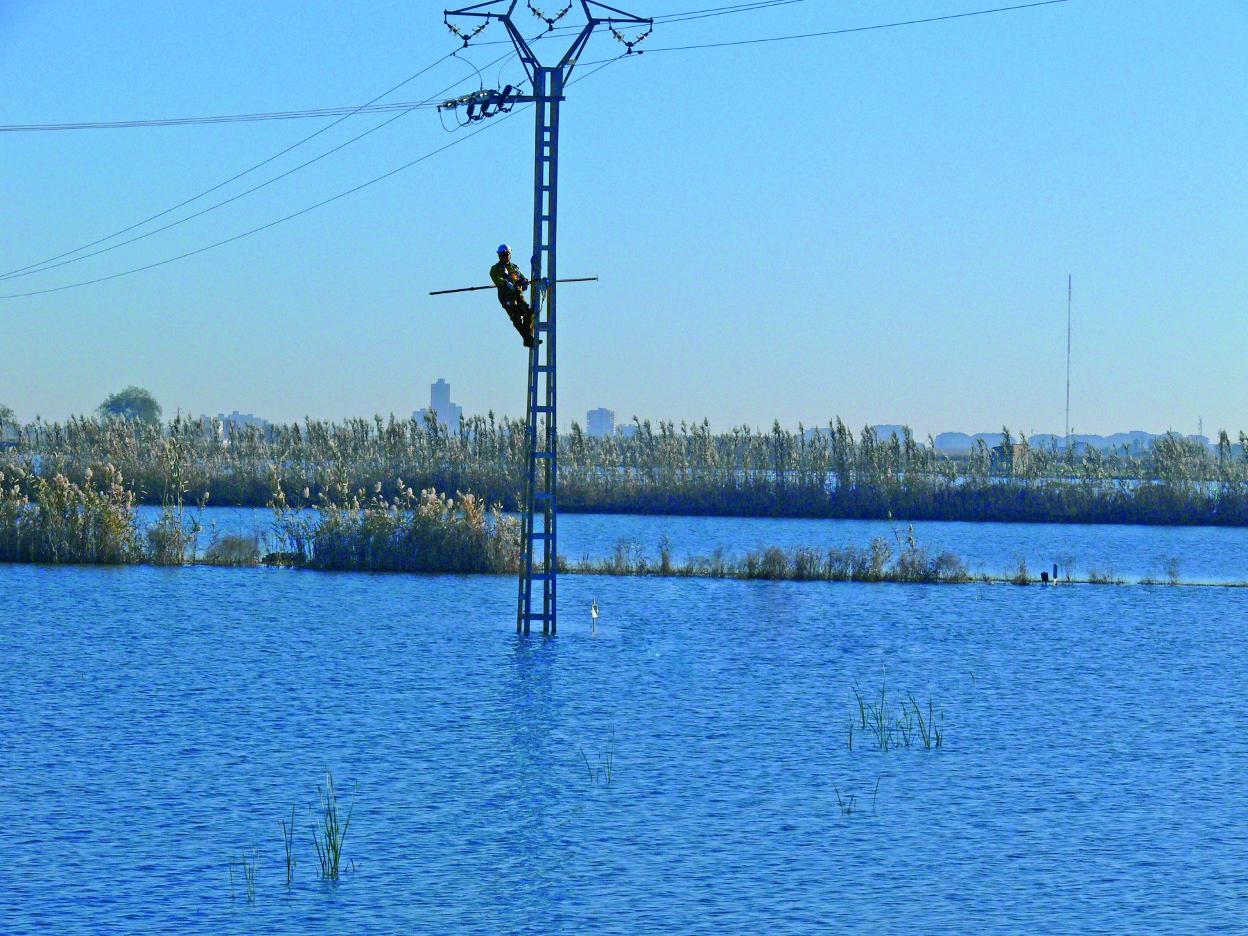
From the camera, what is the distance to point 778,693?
2064 cm

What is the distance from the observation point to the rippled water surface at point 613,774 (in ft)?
37.3

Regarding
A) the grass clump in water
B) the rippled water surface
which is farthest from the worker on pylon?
the grass clump in water

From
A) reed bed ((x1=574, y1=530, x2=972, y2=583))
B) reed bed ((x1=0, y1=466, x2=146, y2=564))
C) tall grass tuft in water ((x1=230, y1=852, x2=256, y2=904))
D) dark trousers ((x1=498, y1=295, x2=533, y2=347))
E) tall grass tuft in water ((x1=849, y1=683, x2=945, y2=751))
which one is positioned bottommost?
tall grass tuft in water ((x1=230, y1=852, x2=256, y2=904))

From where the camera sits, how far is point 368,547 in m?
34.0

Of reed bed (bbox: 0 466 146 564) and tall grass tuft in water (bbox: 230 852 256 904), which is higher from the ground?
reed bed (bbox: 0 466 146 564)

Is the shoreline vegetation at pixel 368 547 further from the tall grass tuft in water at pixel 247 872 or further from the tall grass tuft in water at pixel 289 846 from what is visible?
the tall grass tuft in water at pixel 247 872

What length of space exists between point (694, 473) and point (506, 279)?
2939 centimetres

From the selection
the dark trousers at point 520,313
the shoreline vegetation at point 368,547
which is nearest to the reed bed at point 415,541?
the shoreline vegetation at point 368,547

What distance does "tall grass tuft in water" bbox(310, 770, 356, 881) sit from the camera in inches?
468

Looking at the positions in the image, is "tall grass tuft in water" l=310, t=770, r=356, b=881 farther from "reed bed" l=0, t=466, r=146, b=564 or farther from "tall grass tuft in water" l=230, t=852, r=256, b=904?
"reed bed" l=0, t=466, r=146, b=564

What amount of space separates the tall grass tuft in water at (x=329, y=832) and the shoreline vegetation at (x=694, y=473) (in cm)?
3373

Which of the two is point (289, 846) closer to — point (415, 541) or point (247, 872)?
point (247, 872)

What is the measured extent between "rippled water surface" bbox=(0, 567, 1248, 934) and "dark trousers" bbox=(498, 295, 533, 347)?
4356mm

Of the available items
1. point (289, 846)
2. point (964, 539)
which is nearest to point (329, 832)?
point (289, 846)
